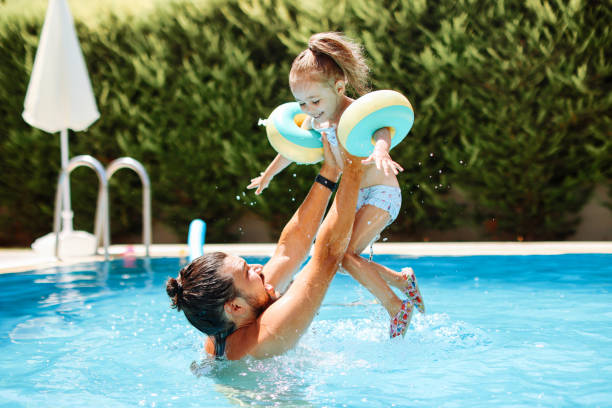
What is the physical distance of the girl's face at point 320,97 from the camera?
3.71 meters

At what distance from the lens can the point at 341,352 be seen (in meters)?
3.86

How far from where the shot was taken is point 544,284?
596cm

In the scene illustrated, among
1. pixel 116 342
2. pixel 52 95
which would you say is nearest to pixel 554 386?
pixel 116 342

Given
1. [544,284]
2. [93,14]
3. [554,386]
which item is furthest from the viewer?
[93,14]

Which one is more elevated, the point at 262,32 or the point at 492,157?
the point at 262,32

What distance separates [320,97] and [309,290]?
1.12 meters

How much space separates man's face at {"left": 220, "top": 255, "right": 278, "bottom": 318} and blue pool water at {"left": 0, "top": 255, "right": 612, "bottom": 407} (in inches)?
10.8

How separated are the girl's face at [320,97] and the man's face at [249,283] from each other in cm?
102

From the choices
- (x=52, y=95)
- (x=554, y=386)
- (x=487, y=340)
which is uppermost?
(x=52, y=95)

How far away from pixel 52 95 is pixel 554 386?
705 centimetres

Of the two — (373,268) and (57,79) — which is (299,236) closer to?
(373,268)

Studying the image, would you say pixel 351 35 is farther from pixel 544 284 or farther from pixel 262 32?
pixel 544 284

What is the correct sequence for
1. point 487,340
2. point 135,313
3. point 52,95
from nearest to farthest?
point 487,340
point 135,313
point 52,95

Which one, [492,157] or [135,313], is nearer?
[135,313]
